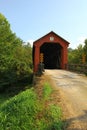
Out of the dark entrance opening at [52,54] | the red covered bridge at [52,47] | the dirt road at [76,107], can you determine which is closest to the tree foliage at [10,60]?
the dark entrance opening at [52,54]

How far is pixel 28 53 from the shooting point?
53000 mm

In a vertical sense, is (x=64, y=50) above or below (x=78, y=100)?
above

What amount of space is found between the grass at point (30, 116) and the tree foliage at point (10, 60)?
24.4m

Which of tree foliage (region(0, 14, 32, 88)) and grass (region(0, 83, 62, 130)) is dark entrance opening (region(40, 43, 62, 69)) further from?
grass (region(0, 83, 62, 130))

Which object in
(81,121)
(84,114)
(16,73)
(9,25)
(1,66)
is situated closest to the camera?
(81,121)

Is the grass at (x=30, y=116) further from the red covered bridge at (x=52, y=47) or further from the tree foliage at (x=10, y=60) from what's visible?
the tree foliage at (x=10, y=60)

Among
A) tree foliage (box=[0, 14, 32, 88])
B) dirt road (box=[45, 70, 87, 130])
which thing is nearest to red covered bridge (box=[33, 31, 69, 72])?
tree foliage (box=[0, 14, 32, 88])

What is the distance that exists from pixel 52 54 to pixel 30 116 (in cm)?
2831

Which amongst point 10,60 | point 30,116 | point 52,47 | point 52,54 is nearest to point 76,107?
point 30,116

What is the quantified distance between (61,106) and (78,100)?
51.4 inches

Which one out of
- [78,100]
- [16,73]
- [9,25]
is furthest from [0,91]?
[78,100]

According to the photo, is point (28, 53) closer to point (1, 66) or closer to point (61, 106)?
point (1, 66)

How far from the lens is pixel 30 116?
8773 millimetres

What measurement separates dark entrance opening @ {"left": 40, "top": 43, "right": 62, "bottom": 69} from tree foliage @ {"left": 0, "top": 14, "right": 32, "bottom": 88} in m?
2.66
